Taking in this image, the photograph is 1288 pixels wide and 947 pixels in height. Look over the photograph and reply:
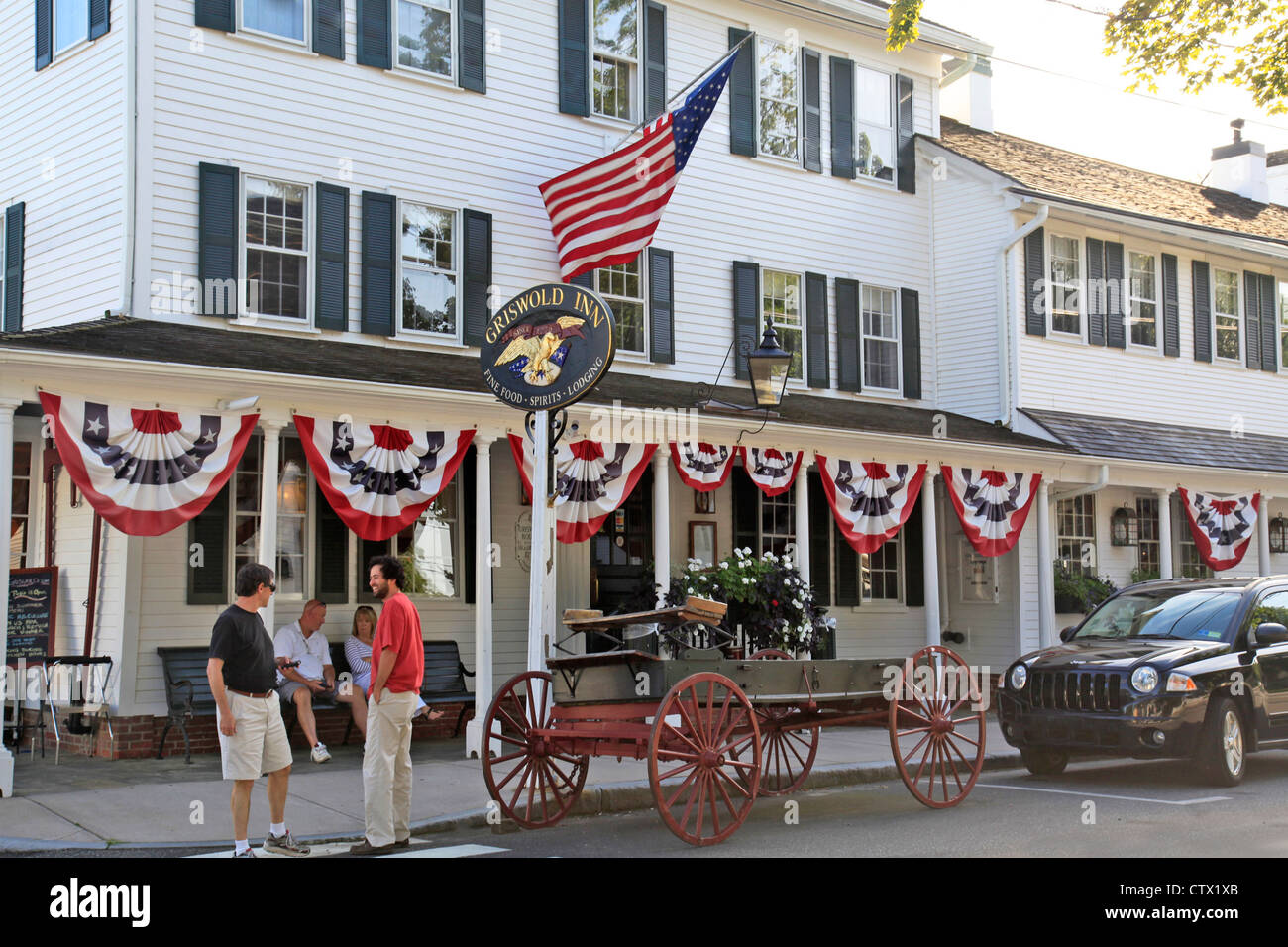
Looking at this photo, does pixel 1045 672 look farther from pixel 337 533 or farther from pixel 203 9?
pixel 203 9

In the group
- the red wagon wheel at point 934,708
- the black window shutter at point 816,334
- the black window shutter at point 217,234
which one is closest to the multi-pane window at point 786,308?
the black window shutter at point 816,334

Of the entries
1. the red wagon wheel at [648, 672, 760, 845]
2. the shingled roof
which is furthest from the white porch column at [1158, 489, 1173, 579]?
the red wagon wheel at [648, 672, 760, 845]

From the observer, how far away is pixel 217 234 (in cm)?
1319

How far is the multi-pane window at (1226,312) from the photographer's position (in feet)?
72.4

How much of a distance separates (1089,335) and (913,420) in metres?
4.18

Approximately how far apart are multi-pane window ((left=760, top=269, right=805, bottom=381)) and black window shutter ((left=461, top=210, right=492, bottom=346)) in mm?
4332

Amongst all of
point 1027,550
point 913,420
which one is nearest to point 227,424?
point 913,420

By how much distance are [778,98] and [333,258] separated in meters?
7.31

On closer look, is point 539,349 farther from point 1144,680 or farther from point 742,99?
point 742,99

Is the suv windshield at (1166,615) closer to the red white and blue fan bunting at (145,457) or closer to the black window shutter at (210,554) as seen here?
the red white and blue fan bunting at (145,457)

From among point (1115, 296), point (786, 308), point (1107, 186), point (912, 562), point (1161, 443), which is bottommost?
point (912, 562)

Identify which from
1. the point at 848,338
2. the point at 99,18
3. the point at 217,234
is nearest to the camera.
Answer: the point at 217,234

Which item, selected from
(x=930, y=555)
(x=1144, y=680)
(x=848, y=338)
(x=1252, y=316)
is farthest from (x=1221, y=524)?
(x=1144, y=680)

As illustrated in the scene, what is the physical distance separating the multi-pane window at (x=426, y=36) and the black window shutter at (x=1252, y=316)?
48.2 ft
